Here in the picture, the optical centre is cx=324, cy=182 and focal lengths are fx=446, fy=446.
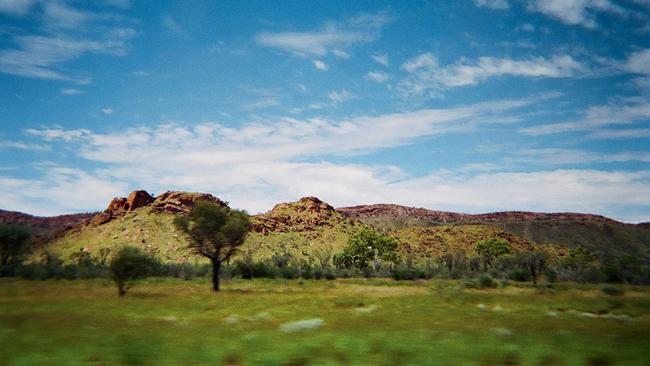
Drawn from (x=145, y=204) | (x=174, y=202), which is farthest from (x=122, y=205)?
(x=174, y=202)

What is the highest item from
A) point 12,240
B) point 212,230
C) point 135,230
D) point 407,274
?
point 135,230

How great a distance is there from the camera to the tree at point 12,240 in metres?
74.8

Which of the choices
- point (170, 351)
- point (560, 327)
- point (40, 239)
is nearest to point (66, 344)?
point (170, 351)

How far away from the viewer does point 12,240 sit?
75438 millimetres

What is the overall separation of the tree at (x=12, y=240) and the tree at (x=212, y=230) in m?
41.5

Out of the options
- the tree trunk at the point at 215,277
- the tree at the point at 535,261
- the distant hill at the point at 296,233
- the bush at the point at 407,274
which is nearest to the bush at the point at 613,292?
the tree at the point at 535,261

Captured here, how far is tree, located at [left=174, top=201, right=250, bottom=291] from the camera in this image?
172 ft

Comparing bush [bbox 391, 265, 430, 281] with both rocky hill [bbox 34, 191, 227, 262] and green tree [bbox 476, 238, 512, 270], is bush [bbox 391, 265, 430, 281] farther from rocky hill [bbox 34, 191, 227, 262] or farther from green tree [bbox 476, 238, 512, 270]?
rocky hill [bbox 34, 191, 227, 262]

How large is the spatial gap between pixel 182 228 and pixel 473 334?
142 feet

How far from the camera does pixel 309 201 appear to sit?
19338cm

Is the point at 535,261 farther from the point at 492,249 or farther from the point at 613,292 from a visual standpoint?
the point at 613,292

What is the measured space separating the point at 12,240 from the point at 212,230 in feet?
150

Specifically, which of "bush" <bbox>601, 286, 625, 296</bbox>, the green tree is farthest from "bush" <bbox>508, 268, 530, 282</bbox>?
the green tree

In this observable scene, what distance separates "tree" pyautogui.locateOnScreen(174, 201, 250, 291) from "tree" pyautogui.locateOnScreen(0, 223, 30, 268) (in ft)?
136
